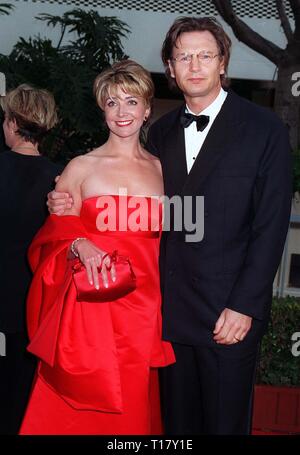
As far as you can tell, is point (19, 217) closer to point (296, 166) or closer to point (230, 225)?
point (230, 225)

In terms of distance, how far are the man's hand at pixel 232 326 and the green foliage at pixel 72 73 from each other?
212 cm

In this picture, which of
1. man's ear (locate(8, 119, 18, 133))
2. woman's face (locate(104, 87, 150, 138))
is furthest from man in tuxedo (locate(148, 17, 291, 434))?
man's ear (locate(8, 119, 18, 133))

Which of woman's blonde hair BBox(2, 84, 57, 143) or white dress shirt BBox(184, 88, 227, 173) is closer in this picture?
white dress shirt BBox(184, 88, 227, 173)

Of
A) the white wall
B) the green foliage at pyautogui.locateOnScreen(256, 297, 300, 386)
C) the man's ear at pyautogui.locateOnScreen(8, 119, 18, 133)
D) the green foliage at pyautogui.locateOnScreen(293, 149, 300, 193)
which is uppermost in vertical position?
the white wall

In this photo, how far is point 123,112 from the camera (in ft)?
7.80

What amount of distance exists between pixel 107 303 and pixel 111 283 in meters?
0.13

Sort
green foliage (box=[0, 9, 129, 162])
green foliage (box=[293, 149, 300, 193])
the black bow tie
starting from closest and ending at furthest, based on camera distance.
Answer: the black bow tie < green foliage (box=[293, 149, 300, 193]) < green foliage (box=[0, 9, 129, 162])

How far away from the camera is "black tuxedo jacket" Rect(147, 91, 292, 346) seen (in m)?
2.22

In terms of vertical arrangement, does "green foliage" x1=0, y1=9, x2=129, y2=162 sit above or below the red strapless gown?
above

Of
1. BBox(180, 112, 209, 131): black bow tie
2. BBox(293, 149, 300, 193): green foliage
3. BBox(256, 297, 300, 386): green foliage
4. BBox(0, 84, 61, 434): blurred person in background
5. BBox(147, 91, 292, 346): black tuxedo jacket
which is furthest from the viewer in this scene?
BBox(293, 149, 300, 193): green foliage

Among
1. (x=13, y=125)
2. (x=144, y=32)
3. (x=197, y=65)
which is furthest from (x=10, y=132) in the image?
(x=144, y=32)

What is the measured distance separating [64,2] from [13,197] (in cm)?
270

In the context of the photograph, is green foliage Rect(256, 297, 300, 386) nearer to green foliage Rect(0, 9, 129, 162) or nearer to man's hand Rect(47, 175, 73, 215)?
green foliage Rect(0, 9, 129, 162)

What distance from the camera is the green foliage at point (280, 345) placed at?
12.1ft
